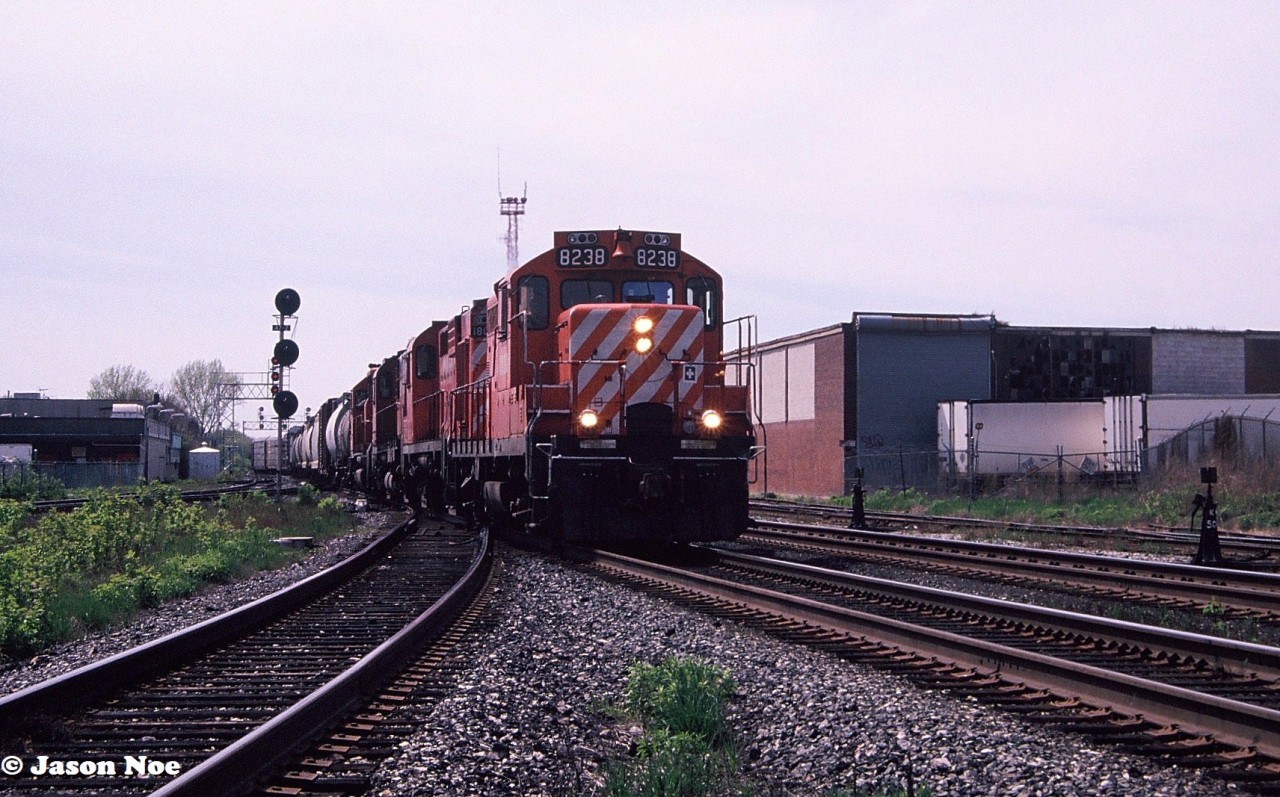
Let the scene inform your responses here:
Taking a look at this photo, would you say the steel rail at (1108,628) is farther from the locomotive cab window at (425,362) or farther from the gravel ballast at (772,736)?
the locomotive cab window at (425,362)

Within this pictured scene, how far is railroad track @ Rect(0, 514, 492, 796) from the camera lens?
15.1 ft

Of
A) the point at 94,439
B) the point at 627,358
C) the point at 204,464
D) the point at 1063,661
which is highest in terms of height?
the point at 627,358

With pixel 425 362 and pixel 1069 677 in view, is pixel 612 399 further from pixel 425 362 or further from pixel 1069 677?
pixel 425 362

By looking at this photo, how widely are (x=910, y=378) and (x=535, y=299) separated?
27701 mm

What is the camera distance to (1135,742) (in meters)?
5.21

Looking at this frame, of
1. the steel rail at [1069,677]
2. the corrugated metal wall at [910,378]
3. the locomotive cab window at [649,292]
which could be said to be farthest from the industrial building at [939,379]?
the steel rail at [1069,677]

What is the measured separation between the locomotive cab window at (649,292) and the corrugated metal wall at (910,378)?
25.2 meters

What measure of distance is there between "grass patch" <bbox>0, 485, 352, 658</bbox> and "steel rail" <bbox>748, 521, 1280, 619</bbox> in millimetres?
8115

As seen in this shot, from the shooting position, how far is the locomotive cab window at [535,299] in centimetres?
1450

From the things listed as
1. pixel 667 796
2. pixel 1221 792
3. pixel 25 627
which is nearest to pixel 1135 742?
pixel 1221 792

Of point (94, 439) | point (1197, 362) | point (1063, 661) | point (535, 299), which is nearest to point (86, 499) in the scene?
point (535, 299)

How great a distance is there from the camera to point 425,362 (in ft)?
72.2

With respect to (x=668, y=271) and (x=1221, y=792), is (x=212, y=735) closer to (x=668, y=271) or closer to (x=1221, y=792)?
(x=1221, y=792)

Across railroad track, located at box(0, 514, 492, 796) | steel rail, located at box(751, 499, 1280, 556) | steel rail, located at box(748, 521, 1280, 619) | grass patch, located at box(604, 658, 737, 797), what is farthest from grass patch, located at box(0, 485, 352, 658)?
steel rail, located at box(751, 499, 1280, 556)
